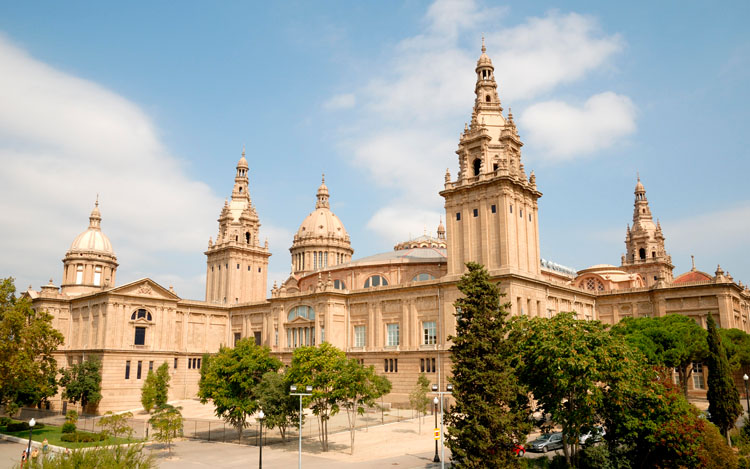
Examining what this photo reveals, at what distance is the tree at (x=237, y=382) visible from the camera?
4944 centimetres

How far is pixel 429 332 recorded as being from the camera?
220 ft

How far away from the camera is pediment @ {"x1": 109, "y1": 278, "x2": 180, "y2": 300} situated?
7831 centimetres

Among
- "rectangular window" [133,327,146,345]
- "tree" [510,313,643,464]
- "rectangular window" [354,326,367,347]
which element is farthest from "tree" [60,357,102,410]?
"tree" [510,313,643,464]

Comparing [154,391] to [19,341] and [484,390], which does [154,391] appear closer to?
[19,341]

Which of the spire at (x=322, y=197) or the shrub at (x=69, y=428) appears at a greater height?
the spire at (x=322, y=197)

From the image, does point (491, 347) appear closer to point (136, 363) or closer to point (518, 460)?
point (518, 460)

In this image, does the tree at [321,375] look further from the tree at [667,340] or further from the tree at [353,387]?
the tree at [667,340]

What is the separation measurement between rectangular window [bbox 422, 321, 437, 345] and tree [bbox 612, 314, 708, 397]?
62.2 feet

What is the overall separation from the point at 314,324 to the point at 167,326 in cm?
2283

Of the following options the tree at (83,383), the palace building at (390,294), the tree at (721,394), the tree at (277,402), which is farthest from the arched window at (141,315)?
the tree at (721,394)

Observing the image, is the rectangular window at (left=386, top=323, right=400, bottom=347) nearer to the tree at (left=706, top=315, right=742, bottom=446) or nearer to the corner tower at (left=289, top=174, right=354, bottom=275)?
the tree at (left=706, top=315, right=742, bottom=446)

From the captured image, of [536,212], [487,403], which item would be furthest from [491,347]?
[536,212]

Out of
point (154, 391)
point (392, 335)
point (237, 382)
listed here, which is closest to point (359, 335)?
point (392, 335)

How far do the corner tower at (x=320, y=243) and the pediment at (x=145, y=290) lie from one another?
34.8 meters
